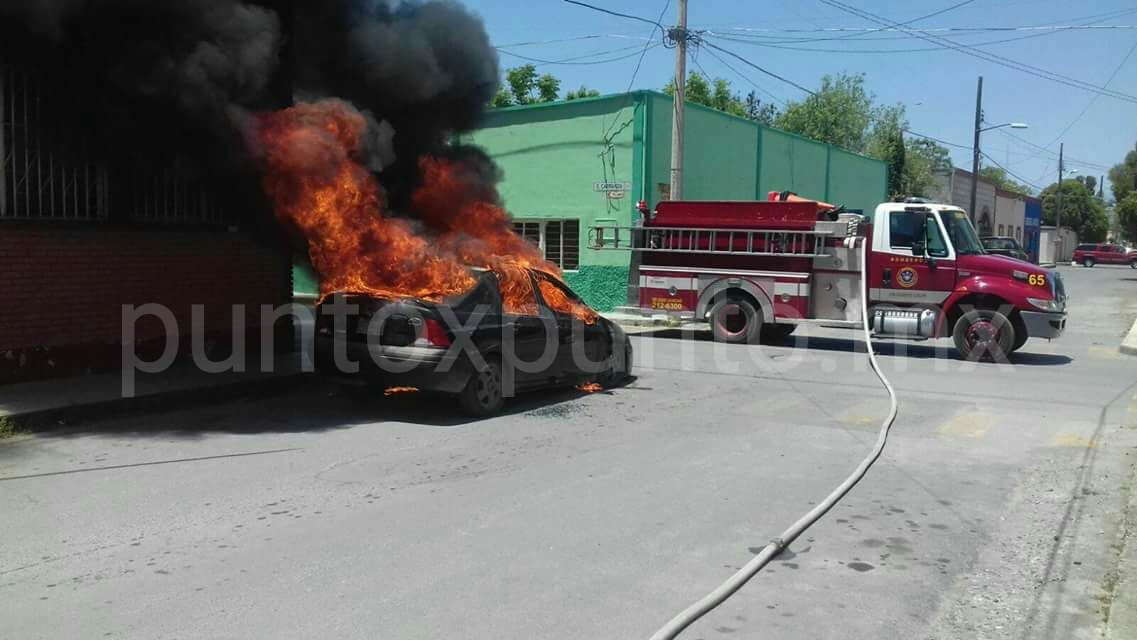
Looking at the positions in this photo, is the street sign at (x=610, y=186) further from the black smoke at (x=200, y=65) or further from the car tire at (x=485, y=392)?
the car tire at (x=485, y=392)

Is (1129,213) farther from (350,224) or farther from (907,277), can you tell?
(350,224)

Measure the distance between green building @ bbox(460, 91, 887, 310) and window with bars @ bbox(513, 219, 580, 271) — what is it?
3 cm

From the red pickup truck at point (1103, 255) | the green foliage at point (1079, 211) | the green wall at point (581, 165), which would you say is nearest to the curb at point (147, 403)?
the green wall at point (581, 165)

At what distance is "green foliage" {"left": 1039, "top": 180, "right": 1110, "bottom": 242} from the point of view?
87812mm

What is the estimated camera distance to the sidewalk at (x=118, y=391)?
28.1 feet

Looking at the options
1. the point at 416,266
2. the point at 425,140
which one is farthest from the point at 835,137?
the point at 416,266

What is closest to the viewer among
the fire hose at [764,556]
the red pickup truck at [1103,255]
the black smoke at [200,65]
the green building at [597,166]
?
the fire hose at [764,556]

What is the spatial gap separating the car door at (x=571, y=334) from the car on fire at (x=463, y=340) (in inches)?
0.7

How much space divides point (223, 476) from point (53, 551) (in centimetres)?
175

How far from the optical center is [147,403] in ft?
30.8

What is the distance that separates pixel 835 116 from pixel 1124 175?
1567 inches

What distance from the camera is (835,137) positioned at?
4584 centimetres

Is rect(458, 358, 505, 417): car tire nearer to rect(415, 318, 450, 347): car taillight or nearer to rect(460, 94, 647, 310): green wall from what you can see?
rect(415, 318, 450, 347): car taillight

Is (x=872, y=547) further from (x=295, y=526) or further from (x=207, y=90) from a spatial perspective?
(x=207, y=90)
